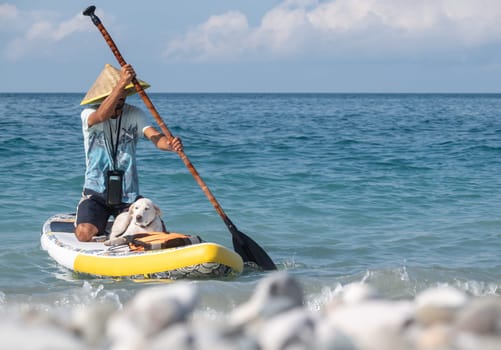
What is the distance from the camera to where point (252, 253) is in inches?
292

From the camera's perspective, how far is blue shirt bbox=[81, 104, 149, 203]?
23.5 ft

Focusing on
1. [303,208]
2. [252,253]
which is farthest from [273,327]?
[303,208]

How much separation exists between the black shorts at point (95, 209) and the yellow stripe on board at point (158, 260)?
451 mm

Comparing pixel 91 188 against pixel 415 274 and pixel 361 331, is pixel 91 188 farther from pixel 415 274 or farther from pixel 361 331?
pixel 361 331

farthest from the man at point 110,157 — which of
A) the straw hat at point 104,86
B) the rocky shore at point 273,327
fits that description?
the rocky shore at point 273,327

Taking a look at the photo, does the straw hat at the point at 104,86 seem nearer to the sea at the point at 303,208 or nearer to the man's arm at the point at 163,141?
the man's arm at the point at 163,141

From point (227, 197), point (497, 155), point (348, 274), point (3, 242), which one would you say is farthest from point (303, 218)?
point (497, 155)

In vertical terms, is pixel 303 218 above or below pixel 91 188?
below

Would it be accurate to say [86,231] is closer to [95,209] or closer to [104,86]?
[95,209]

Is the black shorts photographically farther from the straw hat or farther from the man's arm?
the straw hat

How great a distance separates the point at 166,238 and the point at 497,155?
12.2 m

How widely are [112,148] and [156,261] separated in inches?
49.4

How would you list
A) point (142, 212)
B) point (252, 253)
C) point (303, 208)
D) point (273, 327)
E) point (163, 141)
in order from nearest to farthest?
point (273, 327) < point (142, 212) < point (163, 141) < point (252, 253) < point (303, 208)

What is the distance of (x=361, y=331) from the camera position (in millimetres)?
2912
